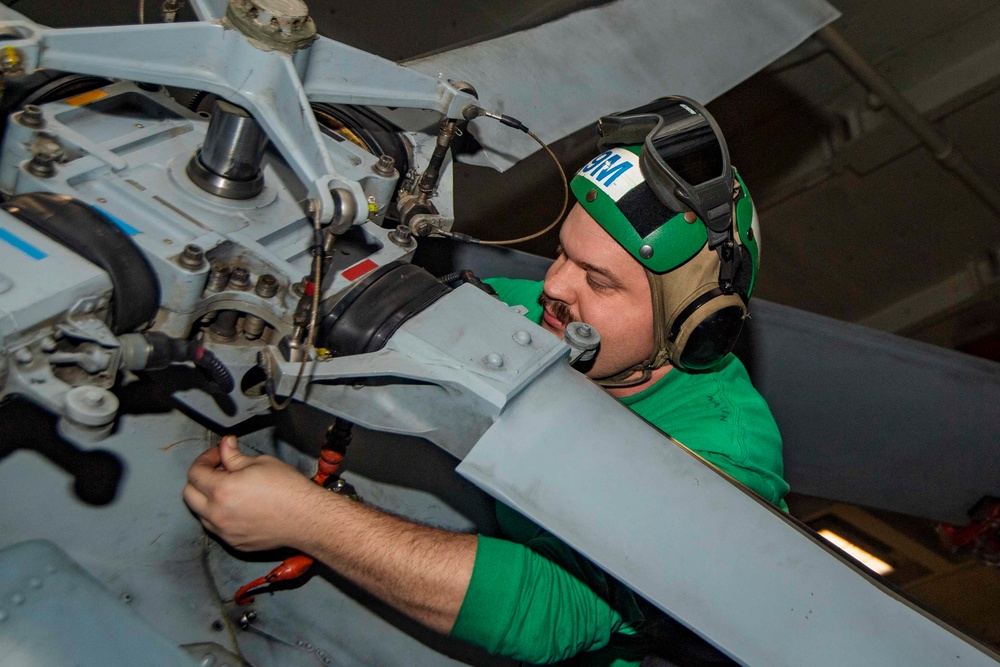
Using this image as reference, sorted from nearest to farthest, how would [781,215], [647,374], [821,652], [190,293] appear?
[821,652], [190,293], [647,374], [781,215]

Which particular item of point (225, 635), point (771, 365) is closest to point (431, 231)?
point (225, 635)

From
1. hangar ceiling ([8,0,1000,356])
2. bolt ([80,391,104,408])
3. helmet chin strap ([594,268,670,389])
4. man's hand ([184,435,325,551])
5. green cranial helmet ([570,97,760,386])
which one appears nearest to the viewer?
bolt ([80,391,104,408])

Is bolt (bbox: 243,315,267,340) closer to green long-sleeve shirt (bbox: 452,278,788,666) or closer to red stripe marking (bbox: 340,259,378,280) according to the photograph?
red stripe marking (bbox: 340,259,378,280)

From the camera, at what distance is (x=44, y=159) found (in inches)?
37.9

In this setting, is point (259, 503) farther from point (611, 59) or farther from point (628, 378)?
point (611, 59)

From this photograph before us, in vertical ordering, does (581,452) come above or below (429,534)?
above

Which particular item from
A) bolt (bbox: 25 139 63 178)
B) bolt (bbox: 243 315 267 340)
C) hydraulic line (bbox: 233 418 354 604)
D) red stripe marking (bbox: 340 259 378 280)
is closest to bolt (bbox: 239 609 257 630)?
hydraulic line (bbox: 233 418 354 604)

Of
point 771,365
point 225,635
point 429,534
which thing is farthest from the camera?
point 771,365

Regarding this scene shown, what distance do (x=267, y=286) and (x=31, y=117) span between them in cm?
33

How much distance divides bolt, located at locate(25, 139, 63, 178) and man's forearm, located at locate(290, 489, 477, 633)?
47cm

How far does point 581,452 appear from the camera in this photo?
83 cm

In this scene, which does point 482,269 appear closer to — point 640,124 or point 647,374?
point 647,374

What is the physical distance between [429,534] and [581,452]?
0.31 meters

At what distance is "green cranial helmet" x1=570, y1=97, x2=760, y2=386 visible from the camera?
1.17 metres
